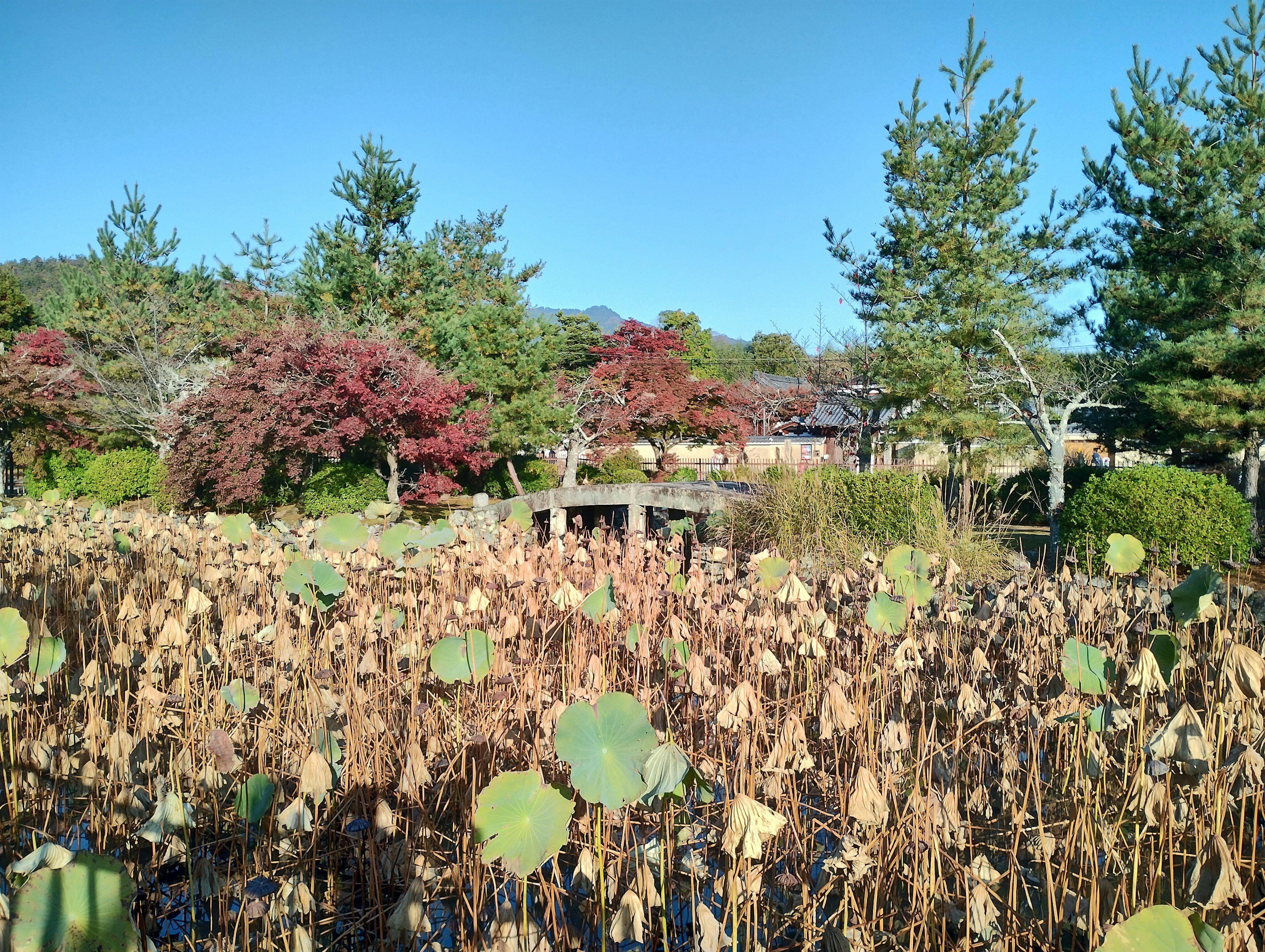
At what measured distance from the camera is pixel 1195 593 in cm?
262

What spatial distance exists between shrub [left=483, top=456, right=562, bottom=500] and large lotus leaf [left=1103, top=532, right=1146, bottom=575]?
11271 mm

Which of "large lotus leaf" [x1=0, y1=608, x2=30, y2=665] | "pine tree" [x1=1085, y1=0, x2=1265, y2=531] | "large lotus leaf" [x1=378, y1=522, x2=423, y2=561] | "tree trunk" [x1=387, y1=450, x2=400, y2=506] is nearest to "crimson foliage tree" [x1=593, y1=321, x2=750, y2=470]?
"tree trunk" [x1=387, y1=450, x2=400, y2=506]

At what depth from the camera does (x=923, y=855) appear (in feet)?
6.09

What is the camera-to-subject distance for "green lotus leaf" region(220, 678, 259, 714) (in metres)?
2.23

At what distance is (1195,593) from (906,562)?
1011mm

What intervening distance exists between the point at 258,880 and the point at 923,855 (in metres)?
→ 1.36

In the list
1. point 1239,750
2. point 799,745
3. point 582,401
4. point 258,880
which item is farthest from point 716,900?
point 582,401

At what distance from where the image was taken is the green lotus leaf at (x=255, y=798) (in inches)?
67.4

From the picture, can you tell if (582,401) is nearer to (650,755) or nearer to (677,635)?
(677,635)

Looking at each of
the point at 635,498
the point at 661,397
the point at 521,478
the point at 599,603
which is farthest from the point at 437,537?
the point at 661,397

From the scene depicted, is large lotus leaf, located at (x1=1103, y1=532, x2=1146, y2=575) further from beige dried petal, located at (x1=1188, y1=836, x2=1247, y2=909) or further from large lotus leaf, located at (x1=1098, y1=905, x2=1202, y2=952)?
large lotus leaf, located at (x1=1098, y1=905, x2=1202, y2=952)

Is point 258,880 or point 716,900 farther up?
point 258,880

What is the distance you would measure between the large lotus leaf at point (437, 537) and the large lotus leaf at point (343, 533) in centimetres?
25

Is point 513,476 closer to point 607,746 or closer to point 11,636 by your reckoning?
point 11,636
